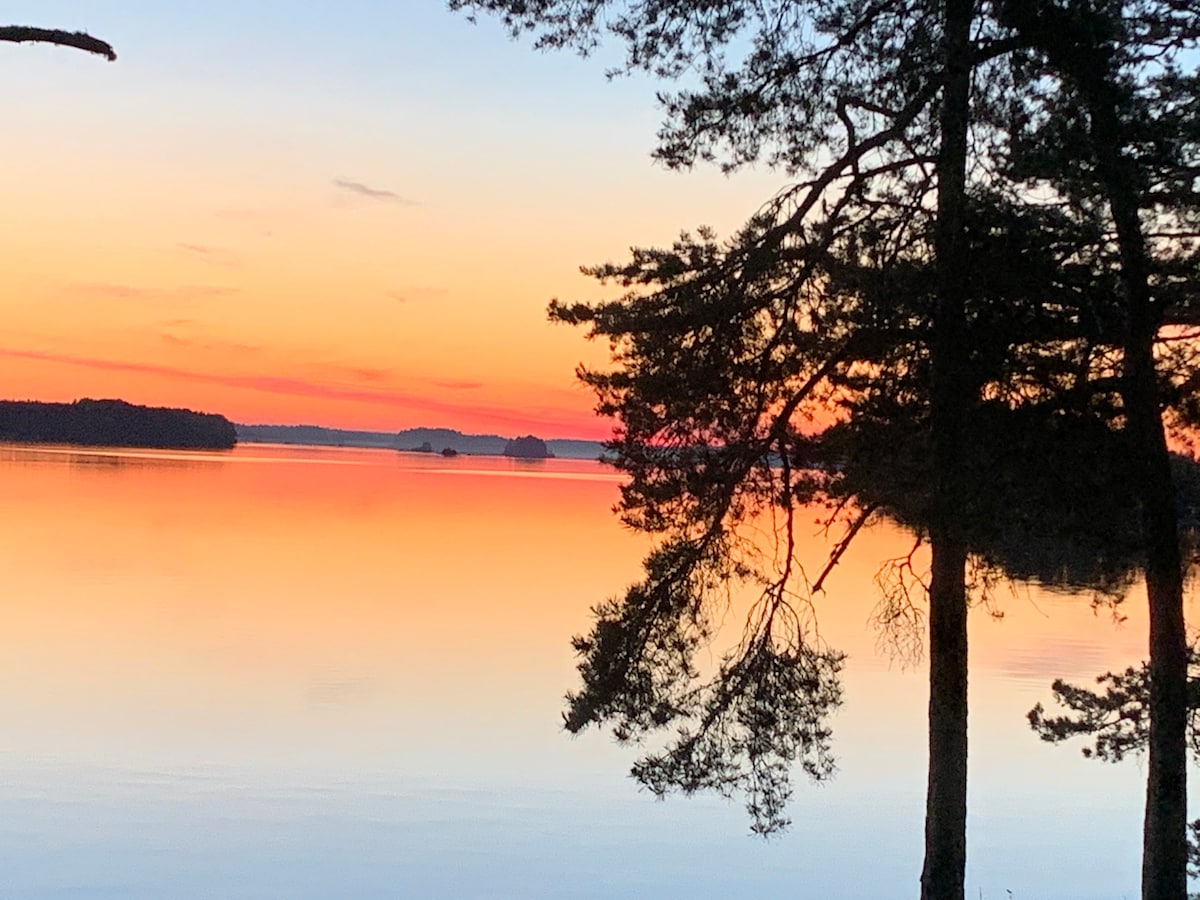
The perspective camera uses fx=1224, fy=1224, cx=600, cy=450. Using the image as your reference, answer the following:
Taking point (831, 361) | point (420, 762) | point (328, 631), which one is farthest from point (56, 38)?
point (328, 631)

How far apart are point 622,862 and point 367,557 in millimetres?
25211

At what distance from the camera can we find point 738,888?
42.7 feet

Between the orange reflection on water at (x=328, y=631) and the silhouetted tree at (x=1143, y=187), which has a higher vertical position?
the silhouetted tree at (x=1143, y=187)

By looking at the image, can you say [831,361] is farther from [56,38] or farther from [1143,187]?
[56,38]

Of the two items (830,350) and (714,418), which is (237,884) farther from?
(830,350)

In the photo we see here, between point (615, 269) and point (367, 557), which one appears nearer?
point (615, 269)

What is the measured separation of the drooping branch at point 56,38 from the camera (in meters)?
4.11

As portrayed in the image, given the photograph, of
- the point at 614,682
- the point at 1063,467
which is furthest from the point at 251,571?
the point at 1063,467

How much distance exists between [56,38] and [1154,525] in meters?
6.61

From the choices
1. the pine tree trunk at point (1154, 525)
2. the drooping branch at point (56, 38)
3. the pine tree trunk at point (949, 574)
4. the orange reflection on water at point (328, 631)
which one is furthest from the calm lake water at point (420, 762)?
the drooping branch at point (56, 38)

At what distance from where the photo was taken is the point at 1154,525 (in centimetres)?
763

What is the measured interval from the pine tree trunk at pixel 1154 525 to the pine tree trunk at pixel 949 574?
825 millimetres

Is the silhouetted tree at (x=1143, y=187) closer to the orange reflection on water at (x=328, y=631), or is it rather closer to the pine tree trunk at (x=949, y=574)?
the pine tree trunk at (x=949, y=574)

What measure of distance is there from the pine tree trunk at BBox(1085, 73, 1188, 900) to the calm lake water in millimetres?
1857
